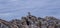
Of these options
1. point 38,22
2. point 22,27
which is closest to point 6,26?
point 22,27

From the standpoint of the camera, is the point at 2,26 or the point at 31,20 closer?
the point at 2,26

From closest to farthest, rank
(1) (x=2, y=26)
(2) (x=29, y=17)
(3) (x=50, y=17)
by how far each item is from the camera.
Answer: (1) (x=2, y=26)
(2) (x=29, y=17)
(3) (x=50, y=17)

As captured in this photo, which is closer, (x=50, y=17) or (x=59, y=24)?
(x=59, y=24)

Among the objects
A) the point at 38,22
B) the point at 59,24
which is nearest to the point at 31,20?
the point at 38,22

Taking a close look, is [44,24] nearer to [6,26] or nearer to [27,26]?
[27,26]

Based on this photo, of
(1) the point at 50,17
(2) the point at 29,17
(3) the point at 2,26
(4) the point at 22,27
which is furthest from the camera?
(1) the point at 50,17

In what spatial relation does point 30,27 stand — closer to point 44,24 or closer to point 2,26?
point 44,24

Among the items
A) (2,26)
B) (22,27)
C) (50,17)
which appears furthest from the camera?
(50,17)

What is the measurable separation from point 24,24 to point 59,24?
18.2 feet

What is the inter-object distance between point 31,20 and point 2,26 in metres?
6.10

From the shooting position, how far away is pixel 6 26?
34.7 meters

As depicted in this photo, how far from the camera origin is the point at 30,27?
1460 inches

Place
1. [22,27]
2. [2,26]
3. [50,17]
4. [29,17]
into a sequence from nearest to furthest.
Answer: [2,26]
[22,27]
[29,17]
[50,17]

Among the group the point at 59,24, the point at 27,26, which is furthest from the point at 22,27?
the point at 59,24
